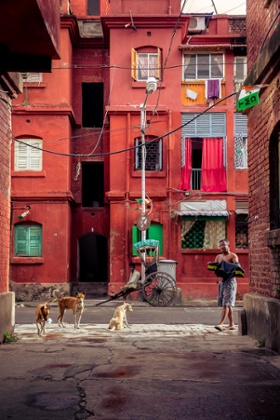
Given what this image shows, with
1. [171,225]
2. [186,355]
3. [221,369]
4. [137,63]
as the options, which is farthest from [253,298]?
[137,63]

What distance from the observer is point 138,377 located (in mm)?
6508

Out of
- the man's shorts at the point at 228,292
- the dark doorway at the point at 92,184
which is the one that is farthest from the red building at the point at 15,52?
the dark doorway at the point at 92,184

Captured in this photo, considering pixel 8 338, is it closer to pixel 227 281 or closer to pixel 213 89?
pixel 227 281

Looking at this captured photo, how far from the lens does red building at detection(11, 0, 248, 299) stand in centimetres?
2433

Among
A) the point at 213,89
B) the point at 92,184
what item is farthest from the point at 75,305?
the point at 92,184

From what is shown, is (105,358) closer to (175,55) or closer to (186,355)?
(186,355)

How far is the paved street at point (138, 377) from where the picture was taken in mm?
5051

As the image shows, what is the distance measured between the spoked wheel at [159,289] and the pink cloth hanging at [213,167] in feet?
20.8

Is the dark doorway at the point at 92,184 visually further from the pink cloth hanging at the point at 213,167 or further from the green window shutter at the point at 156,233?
the pink cloth hanging at the point at 213,167

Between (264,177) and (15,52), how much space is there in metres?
4.48

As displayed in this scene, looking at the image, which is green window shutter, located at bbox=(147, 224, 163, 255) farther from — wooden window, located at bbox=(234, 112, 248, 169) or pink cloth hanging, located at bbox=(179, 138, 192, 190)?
wooden window, located at bbox=(234, 112, 248, 169)

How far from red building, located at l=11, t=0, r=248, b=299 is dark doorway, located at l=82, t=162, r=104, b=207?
3.42 ft

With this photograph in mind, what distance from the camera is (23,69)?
304 inches

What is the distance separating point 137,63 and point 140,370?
20.3m
